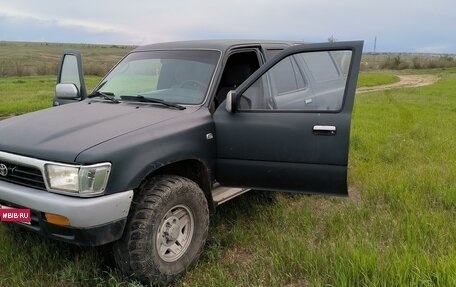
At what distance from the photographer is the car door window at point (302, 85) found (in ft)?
11.9

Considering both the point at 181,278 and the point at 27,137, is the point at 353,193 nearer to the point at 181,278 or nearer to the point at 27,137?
the point at 181,278

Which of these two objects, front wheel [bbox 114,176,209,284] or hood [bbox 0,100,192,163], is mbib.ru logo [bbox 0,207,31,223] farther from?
front wheel [bbox 114,176,209,284]

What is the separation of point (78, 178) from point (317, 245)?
6.59 feet

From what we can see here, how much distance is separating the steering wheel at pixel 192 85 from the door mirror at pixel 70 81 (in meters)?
1.33

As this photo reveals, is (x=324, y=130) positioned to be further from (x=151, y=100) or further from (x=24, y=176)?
(x=24, y=176)

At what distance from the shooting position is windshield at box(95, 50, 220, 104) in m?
4.02

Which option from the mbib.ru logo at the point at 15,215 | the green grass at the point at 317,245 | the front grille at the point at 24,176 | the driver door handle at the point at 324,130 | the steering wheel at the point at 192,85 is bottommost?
the green grass at the point at 317,245

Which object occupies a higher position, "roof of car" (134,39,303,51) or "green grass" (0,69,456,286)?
"roof of car" (134,39,303,51)

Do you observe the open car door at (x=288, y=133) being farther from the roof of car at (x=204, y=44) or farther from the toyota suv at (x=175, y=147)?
the roof of car at (x=204, y=44)

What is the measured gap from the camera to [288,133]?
11.5 ft

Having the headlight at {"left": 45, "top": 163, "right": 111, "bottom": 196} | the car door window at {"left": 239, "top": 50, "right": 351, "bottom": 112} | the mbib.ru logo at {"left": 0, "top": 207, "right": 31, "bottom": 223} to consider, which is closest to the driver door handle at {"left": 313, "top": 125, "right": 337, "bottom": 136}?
the car door window at {"left": 239, "top": 50, "right": 351, "bottom": 112}

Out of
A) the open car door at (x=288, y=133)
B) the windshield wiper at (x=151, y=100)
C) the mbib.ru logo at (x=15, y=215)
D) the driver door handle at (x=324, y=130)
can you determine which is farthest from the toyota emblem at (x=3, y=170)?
the driver door handle at (x=324, y=130)

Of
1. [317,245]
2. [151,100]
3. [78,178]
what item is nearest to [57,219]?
[78,178]

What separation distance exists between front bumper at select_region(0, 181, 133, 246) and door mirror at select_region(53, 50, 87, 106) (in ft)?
6.27
